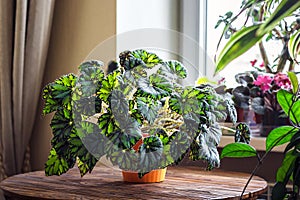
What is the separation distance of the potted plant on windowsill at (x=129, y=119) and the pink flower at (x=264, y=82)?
0.47 metres

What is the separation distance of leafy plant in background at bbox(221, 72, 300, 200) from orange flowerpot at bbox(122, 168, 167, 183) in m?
0.31

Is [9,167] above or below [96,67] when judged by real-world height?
below

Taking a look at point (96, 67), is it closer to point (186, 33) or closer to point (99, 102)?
point (99, 102)

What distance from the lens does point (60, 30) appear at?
81.7 inches

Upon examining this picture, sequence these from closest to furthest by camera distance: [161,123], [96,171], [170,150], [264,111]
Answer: [170,150] → [161,123] → [96,171] → [264,111]

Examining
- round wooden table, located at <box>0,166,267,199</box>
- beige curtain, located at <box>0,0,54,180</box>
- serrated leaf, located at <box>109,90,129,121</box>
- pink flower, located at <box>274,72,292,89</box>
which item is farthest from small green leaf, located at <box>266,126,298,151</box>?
beige curtain, located at <box>0,0,54,180</box>

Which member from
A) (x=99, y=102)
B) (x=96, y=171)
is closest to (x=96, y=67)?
(x=99, y=102)

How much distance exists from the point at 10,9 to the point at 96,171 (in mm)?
731

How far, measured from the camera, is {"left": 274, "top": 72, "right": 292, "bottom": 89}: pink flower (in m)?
1.79

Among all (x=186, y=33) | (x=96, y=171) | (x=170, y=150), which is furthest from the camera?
(x=186, y=33)

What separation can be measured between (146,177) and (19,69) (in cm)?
78

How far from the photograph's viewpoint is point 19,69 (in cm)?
197

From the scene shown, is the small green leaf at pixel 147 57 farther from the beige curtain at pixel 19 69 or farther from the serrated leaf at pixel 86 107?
the beige curtain at pixel 19 69

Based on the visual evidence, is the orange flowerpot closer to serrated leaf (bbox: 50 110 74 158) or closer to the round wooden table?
the round wooden table
